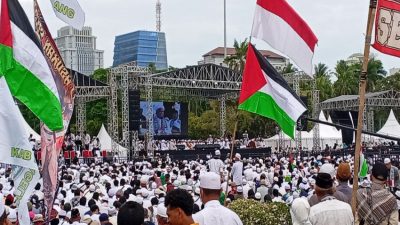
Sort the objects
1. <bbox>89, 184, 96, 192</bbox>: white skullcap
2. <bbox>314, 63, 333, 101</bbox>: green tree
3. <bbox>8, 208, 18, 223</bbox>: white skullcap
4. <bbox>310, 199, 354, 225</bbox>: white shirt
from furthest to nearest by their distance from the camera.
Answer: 1. <bbox>314, 63, 333, 101</bbox>: green tree
2. <bbox>89, 184, 96, 192</bbox>: white skullcap
3. <bbox>8, 208, 18, 223</bbox>: white skullcap
4. <bbox>310, 199, 354, 225</bbox>: white shirt

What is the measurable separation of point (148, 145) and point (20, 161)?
26.5 m

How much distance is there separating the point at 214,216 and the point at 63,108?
2813 millimetres

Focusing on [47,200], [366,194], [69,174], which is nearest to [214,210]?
[366,194]

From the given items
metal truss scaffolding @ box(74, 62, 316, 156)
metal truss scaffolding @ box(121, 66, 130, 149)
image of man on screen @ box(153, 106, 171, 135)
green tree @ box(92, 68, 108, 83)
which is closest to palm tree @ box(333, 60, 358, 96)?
green tree @ box(92, 68, 108, 83)

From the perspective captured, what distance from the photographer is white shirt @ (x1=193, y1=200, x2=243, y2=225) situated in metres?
4.36

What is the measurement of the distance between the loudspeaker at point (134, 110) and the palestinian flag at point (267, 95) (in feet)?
74.8

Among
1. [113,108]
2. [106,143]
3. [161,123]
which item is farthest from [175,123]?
[113,108]

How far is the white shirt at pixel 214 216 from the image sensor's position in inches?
172

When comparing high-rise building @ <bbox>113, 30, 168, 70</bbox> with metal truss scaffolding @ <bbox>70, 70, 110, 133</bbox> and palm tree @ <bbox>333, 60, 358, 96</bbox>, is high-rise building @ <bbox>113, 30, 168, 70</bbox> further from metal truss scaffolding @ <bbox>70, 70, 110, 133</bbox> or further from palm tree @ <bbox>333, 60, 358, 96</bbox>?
metal truss scaffolding @ <bbox>70, 70, 110, 133</bbox>

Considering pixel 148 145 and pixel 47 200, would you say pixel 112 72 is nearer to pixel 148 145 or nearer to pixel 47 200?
pixel 148 145

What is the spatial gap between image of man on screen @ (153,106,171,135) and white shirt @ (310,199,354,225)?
35722 mm

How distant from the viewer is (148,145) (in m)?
31.7

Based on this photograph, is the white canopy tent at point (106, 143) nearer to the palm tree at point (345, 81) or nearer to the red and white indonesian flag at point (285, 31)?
the red and white indonesian flag at point (285, 31)

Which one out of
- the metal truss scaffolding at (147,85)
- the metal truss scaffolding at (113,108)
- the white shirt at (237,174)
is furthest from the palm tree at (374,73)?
the white shirt at (237,174)
